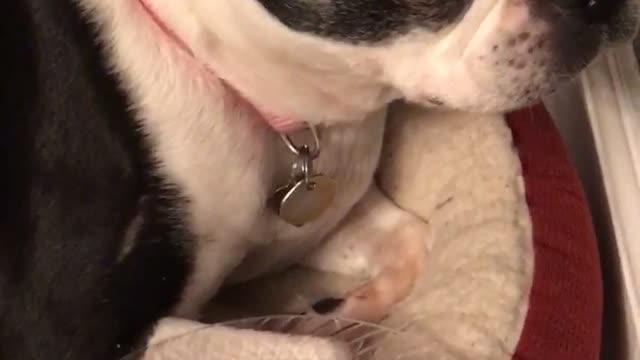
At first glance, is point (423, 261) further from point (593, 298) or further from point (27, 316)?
point (27, 316)

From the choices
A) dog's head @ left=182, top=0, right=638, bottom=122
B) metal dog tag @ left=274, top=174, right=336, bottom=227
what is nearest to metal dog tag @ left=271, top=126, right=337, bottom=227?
metal dog tag @ left=274, top=174, right=336, bottom=227

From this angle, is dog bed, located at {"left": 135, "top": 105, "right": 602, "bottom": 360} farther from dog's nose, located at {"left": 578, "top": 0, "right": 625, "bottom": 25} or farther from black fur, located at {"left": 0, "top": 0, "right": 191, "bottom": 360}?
dog's nose, located at {"left": 578, "top": 0, "right": 625, "bottom": 25}

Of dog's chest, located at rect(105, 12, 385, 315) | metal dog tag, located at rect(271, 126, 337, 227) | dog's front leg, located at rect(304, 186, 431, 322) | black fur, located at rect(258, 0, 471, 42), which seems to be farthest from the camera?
dog's front leg, located at rect(304, 186, 431, 322)

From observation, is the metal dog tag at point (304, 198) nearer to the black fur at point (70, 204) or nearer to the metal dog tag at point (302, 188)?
the metal dog tag at point (302, 188)

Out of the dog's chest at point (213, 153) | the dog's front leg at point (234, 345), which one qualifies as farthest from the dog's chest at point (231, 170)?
the dog's front leg at point (234, 345)

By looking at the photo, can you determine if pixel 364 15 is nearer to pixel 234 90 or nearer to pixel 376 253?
pixel 234 90

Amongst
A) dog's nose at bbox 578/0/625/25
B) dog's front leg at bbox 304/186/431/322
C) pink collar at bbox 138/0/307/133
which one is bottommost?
dog's front leg at bbox 304/186/431/322
